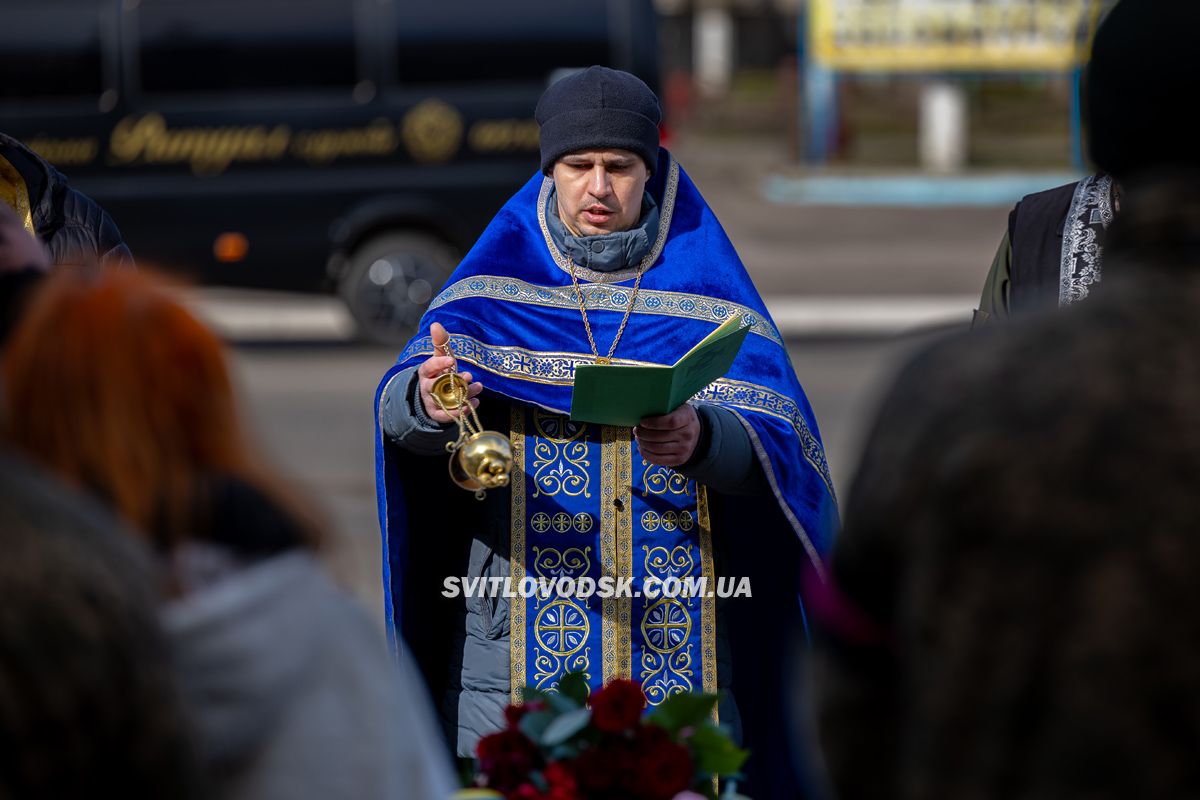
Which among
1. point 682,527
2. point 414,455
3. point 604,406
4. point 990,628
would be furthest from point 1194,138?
point 414,455

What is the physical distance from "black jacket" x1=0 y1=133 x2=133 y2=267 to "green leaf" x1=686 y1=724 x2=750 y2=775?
1.54 metres

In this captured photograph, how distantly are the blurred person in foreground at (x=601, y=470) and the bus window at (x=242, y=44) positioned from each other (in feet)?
27.8

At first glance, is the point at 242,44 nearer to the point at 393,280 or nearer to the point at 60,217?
the point at 393,280

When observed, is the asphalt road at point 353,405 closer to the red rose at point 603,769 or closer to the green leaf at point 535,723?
the green leaf at point 535,723

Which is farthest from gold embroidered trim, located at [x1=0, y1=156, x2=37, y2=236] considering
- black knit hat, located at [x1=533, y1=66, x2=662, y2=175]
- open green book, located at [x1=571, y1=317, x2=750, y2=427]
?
open green book, located at [x1=571, y1=317, x2=750, y2=427]

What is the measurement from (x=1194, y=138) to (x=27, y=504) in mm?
1163

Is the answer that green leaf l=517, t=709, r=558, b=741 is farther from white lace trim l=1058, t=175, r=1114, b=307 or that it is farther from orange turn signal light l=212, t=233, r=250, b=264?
orange turn signal light l=212, t=233, r=250, b=264

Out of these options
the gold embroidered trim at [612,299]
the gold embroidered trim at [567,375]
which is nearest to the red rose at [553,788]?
the gold embroidered trim at [567,375]

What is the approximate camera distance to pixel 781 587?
364 centimetres

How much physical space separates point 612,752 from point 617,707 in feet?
0.23

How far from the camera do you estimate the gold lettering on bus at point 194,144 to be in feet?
39.1

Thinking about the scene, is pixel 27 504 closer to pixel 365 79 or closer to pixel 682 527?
pixel 682 527

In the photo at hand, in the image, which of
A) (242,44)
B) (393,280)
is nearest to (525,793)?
(393,280)

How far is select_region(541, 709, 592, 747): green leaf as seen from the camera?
2.49 m
